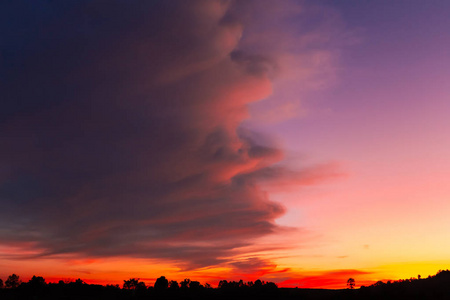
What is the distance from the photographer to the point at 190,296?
10819 centimetres

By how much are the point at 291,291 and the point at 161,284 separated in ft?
204

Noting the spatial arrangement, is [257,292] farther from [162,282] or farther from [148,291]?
[162,282]

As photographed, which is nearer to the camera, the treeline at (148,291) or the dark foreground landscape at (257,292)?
the dark foreground landscape at (257,292)

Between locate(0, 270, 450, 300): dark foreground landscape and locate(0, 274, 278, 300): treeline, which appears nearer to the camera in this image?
locate(0, 270, 450, 300): dark foreground landscape

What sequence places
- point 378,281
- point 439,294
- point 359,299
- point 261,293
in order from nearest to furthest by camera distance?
1. point 439,294
2. point 359,299
3. point 261,293
4. point 378,281

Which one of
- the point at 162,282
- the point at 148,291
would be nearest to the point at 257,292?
the point at 148,291

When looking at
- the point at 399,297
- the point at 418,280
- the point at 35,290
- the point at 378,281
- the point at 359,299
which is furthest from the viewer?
the point at 35,290

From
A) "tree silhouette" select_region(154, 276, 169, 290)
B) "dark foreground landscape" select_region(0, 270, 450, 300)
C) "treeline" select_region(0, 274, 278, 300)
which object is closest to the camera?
"dark foreground landscape" select_region(0, 270, 450, 300)

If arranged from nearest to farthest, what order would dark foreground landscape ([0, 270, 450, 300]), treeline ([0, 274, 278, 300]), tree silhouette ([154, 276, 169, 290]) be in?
dark foreground landscape ([0, 270, 450, 300]) < treeline ([0, 274, 278, 300]) < tree silhouette ([154, 276, 169, 290])

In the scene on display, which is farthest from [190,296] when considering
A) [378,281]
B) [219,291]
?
[378,281]

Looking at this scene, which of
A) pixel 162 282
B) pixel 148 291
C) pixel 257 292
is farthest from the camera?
pixel 162 282

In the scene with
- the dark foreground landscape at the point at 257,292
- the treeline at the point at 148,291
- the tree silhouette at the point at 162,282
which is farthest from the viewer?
the tree silhouette at the point at 162,282

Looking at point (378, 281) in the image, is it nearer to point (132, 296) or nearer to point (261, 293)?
point (261, 293)

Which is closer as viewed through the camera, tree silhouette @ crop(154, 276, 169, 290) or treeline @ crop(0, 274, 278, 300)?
treeline @ crop(0, 274, 278, 300)
